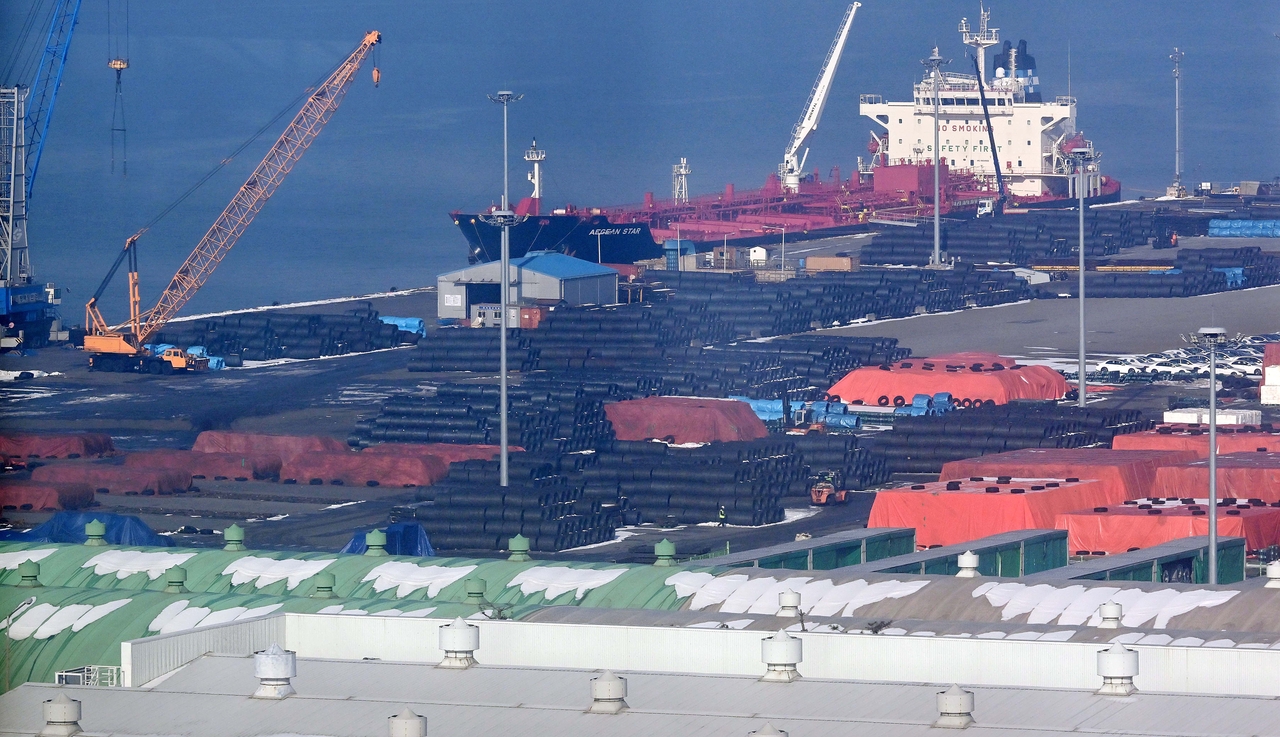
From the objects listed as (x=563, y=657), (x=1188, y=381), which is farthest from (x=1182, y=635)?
(x=1188, y=381)

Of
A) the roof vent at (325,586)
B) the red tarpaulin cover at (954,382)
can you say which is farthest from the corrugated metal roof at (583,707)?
the red tarpaulin cover at (954,382)

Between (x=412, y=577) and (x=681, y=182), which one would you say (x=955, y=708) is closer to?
(x=412, y=577)

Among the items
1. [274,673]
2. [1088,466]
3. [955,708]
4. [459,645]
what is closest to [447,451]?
[1088,466]

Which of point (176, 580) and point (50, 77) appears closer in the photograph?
point (176, 580)

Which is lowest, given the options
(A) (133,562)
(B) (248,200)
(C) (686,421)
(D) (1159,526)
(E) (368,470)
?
(D) (1159,526)

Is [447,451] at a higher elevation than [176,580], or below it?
below

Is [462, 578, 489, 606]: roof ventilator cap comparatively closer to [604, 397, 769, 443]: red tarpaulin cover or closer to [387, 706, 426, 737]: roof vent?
[387, 706, 426, 737]: roof vent

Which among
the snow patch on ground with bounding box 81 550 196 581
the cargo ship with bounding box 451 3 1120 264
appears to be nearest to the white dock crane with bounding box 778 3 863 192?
the cargo ship with bounding box 451 3 1120 264
